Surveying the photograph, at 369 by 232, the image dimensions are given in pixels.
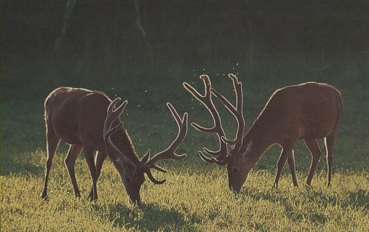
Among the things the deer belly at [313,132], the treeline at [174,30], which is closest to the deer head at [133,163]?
the deer belly at [313,132]

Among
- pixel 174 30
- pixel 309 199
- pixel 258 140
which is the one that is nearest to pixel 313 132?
pixel 258 140

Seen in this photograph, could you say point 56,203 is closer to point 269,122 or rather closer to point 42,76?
point 269,122

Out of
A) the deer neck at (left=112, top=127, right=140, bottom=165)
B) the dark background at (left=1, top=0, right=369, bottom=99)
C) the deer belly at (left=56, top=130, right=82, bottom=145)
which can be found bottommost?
the dark background at (left=1, top=0, right=369, bottom=99)

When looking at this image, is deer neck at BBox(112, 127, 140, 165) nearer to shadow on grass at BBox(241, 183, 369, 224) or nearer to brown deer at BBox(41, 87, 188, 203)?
brown deer at BBox(41, 87, 188, 203)

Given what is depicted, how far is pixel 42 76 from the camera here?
25.4 m

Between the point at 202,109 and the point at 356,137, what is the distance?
17.0ft

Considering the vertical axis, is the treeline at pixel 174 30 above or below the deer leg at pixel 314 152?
below

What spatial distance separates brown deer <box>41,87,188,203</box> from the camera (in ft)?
29.2

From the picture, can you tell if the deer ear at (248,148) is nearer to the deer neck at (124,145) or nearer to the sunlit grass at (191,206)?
the sunlit grass at (191,206)

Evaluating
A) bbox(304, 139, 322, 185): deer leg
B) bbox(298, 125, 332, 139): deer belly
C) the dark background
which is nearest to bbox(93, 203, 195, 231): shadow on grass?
bbox(298, 125, 332, 139): deer belly

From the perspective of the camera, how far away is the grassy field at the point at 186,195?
27.0 feet

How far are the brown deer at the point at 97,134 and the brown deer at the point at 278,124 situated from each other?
788mm

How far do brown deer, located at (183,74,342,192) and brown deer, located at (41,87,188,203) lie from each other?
79 centimetres

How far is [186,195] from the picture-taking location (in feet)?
32.1
